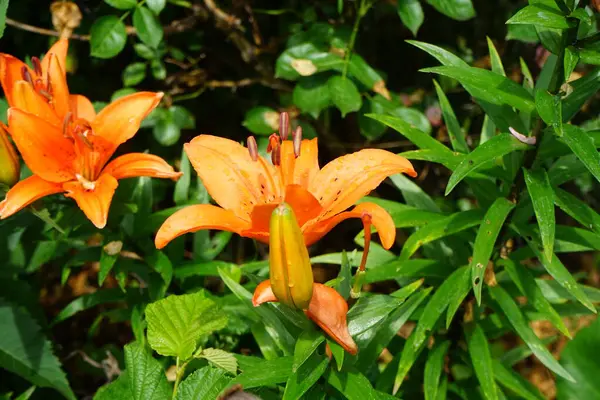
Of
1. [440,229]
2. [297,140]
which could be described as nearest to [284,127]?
[297,140]

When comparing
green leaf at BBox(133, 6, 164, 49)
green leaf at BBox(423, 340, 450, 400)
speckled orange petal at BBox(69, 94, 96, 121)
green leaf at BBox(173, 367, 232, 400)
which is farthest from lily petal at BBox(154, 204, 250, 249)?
green leaf at BBox(133, 6, 164, 49)

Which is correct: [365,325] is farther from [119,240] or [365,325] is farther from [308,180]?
[119,240]

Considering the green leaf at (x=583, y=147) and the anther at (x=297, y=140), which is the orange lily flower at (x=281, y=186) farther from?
the green leaf at (x=583, y=147)

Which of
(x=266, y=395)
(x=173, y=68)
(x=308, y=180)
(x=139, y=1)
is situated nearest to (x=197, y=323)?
(x=266, y=395)

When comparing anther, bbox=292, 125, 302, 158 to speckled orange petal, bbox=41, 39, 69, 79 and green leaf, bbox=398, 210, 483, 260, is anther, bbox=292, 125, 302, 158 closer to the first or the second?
green leaf, bbox=398, 210, 483, 260

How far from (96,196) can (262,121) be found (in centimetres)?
71

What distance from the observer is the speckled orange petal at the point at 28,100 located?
1.27 metres

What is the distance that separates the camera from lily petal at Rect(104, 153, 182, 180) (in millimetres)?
1277

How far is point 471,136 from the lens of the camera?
7.21 ft

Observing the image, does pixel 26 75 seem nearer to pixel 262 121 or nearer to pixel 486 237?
pixel 262 121

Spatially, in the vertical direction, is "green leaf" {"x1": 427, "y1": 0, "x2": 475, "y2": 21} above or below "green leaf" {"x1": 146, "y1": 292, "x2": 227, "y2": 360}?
above

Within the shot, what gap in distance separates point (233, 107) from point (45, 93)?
39.0 inches

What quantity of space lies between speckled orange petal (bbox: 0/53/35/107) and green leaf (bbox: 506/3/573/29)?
0.87m

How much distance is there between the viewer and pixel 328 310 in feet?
3.34
